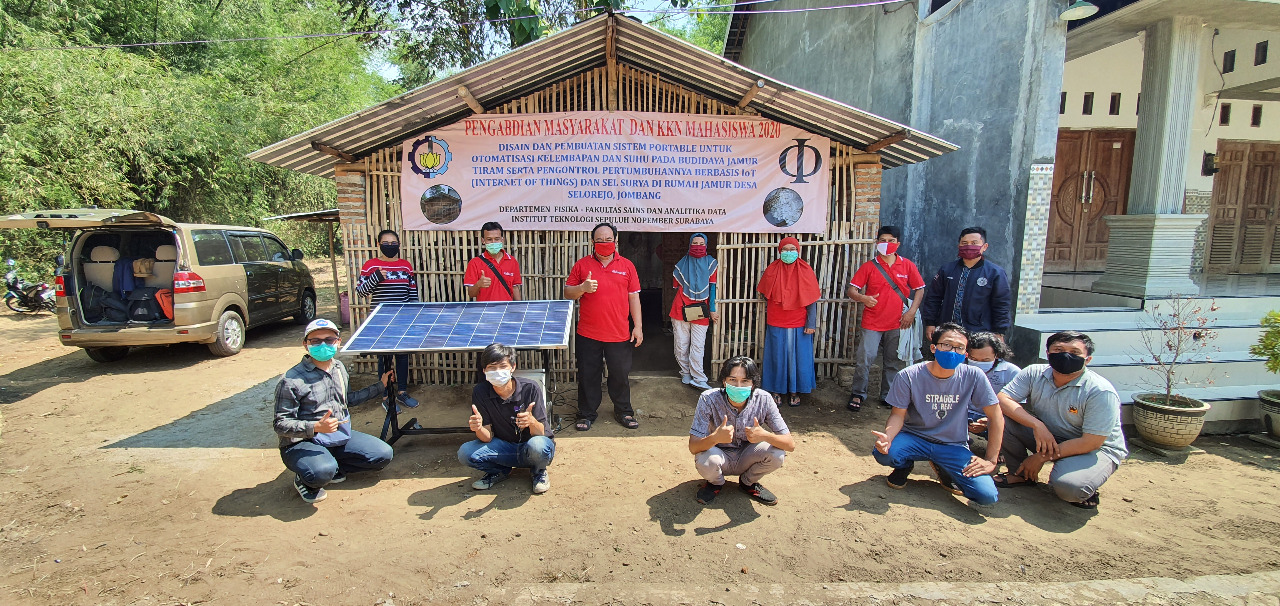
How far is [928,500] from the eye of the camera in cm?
373

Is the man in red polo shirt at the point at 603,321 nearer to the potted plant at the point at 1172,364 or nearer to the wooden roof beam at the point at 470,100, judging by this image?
the wooden roof beam at the point at 470,100

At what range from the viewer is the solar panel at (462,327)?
4.06 metres

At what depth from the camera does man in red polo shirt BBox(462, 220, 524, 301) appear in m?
5.25

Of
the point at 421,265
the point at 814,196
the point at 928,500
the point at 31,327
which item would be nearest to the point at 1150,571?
the point at 928,500

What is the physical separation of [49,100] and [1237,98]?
1980 centimetres

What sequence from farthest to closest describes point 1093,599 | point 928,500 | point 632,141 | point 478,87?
point 632,141 < point 478,87 < point 928,500 < point 1093,599

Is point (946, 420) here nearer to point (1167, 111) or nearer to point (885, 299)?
point (885, 299)

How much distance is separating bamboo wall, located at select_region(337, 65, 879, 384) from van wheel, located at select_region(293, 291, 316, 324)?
15.6ft

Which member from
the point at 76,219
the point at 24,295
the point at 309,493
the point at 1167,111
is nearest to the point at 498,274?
the point at 309,493

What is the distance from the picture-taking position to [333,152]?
17.9 feet

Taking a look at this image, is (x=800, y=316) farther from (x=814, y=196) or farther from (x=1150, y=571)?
(x=1150, y=571)

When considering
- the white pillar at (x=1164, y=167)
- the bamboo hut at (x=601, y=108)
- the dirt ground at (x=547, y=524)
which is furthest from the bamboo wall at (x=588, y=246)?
the white pillar at (x=1164, y=167)

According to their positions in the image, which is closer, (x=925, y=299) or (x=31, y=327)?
(x=925, y=299)

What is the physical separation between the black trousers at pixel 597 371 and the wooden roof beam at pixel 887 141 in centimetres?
321
